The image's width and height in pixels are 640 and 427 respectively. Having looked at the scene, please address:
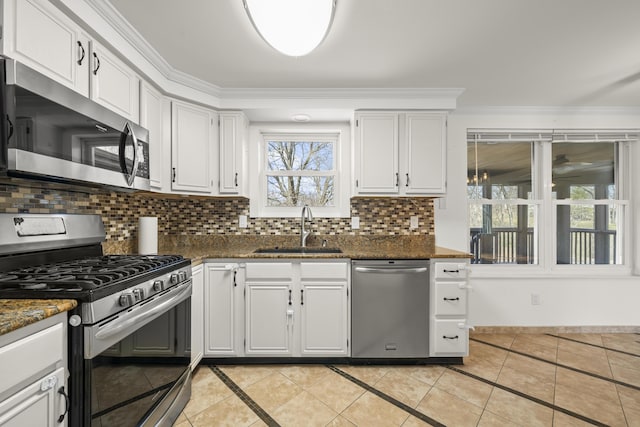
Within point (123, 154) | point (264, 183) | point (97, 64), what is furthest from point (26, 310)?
point (264, 183)

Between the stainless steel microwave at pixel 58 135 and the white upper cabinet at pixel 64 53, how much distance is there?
15 centimetres

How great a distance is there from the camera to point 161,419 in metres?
1.46

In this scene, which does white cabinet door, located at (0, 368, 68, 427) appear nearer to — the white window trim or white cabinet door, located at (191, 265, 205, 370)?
white cabinet door, located at (191, 265, 205, 370)

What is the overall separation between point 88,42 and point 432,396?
2.95 meters

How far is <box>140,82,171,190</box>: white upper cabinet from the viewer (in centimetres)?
196

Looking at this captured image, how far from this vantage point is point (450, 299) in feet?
7.23

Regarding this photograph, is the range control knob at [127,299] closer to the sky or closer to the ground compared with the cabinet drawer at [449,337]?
closer to the sky

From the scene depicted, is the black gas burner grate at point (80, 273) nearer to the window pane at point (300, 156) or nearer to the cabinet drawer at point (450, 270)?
the window pane at point (300, 156)

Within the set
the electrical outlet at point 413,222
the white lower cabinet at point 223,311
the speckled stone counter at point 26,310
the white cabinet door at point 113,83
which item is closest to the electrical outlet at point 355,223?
the electrical outlet at point 413,222

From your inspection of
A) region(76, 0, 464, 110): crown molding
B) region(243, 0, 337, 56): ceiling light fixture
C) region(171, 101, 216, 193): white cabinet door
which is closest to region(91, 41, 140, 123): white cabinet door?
region(171, 101, 216, 193): white cabinet door

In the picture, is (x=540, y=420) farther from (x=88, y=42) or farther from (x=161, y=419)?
(x=88, y=42)

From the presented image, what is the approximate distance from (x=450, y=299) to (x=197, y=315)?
1966 millimetres

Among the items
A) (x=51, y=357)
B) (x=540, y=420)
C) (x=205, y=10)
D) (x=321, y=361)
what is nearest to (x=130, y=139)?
(x=205, y=10)

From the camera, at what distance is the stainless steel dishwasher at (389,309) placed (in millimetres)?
2184
